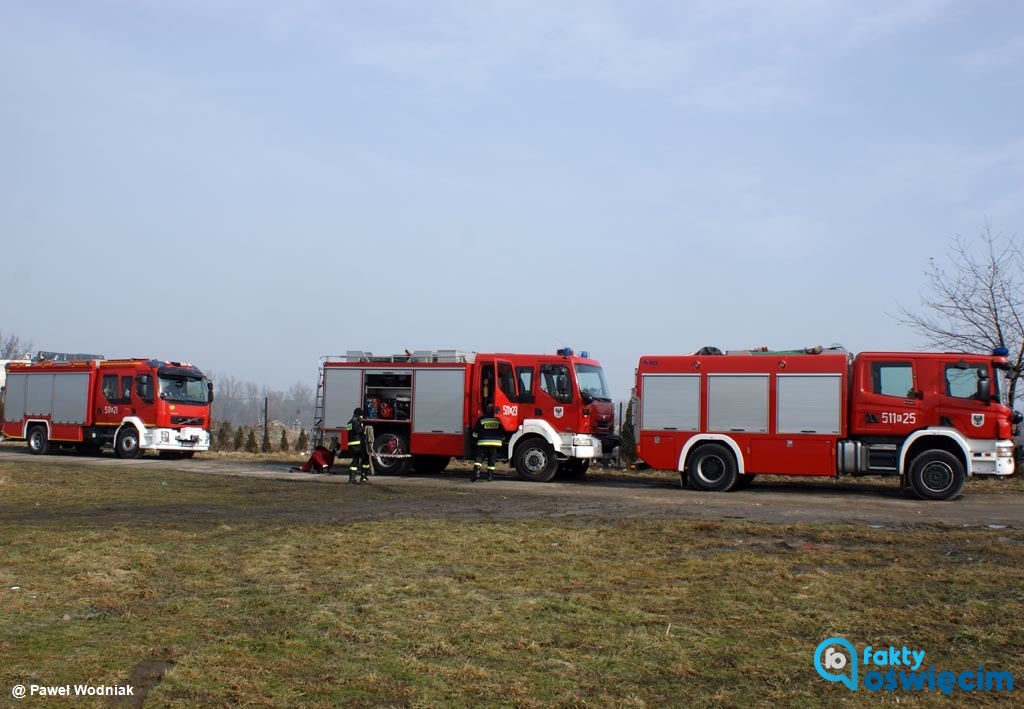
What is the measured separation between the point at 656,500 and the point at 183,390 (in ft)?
53.5

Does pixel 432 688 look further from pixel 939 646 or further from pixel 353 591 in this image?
pixel 939 646

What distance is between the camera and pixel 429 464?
2264 cm

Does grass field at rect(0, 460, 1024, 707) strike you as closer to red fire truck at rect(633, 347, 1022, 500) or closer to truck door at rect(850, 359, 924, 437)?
red fire truck at rect(633, 347, 1022, 500)

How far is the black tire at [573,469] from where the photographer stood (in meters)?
21.0

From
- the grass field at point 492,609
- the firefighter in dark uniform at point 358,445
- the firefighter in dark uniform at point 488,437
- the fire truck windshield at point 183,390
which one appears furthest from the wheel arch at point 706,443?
the fire truck windshield at point 183,390

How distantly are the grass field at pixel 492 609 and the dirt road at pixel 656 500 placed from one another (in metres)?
1.55

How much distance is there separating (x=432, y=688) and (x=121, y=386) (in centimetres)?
2420

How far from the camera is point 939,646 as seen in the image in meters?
6.12

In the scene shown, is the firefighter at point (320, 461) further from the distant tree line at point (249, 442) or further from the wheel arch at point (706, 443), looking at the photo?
the distant tree line at point (249, 442)

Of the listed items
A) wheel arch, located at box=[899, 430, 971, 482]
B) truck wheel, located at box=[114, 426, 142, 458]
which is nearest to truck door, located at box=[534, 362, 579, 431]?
wheel arch, located at box=[899, 430, 971, 482]

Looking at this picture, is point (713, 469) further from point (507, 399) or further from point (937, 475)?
point (507, 399)

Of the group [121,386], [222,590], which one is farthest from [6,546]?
[121,386]

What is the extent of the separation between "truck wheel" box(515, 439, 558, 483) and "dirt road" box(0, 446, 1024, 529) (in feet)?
0.95

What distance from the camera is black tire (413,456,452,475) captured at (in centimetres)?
2238
